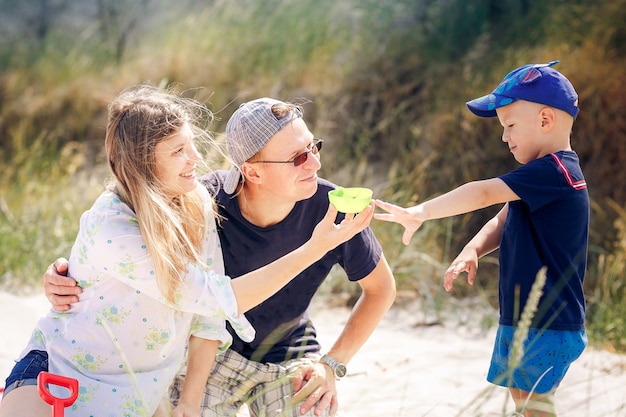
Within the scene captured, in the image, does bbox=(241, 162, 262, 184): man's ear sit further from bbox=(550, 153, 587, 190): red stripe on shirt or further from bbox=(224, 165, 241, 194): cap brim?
bbox=(550, 153, 587, 190): red stripe on shirt

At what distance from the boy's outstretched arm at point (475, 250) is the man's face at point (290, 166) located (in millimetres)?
565

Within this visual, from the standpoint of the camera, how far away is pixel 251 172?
302cm

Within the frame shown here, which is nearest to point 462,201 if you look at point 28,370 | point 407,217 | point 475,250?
point 407,217

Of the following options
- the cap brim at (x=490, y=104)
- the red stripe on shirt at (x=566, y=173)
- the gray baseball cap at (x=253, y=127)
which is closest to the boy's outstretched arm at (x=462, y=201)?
the red stripe on shirt at (x=566, y=173)

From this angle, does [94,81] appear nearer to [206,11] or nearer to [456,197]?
[206,11]

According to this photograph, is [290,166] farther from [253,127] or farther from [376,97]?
[376,97]

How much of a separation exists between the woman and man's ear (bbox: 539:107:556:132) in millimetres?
686

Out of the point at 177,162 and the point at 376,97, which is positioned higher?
the point at 177,162

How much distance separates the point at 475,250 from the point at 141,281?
1.18 metres

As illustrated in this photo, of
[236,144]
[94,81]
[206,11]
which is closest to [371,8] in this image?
[206,11]

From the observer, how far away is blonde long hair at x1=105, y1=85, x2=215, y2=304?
2.64 m

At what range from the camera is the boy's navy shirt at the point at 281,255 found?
3125 mm

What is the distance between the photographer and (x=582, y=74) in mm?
6559

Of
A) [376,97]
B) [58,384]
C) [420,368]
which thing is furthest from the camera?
[376,97]
